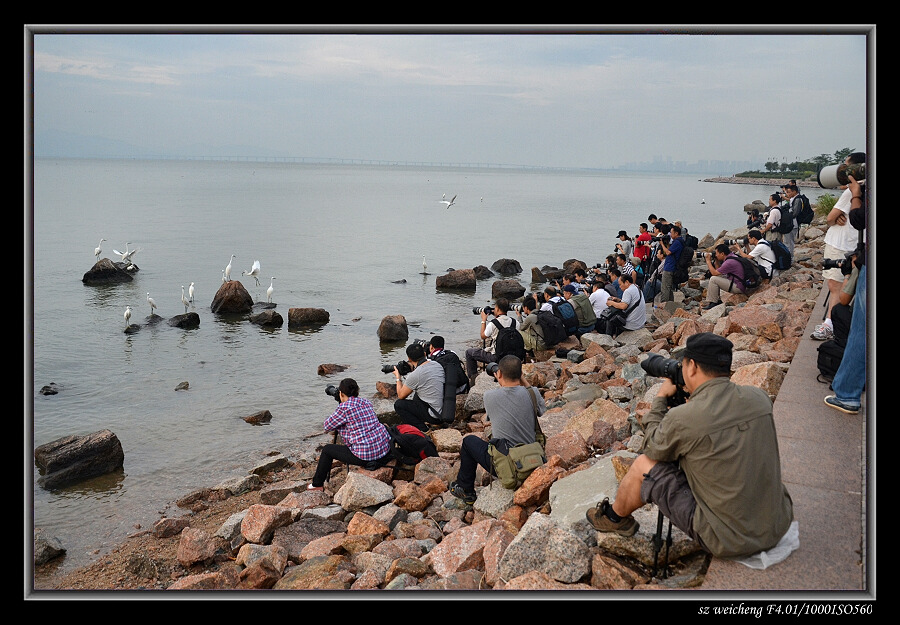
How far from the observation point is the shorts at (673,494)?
3.65m

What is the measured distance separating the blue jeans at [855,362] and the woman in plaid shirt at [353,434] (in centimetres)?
427

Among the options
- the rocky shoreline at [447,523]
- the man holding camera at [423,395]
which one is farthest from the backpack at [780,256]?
the man holding camera at [423,395]

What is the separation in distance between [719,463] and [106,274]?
2506cm

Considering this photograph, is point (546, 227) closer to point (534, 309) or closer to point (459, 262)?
point (459, 262)

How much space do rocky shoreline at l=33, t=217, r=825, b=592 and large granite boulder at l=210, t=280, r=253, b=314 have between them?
10.4m

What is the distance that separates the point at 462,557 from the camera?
483 cm

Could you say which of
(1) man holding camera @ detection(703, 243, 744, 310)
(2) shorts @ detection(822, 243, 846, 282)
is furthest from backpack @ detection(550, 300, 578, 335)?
(2) shorts @ detection(822, 243, 846, 282)

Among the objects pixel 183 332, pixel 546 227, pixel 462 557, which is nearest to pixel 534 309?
pixel 462 557

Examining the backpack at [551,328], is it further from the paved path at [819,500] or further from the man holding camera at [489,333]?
the paved path at [819,500]

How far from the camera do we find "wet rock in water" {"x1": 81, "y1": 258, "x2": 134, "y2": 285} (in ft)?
79.6

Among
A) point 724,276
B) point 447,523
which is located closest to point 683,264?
point 724,276

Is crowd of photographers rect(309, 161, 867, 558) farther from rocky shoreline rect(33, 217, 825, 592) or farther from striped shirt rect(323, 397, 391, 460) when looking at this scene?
rocky shoreline rect(33, 217, 825, 592)

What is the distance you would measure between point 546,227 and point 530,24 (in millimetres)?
46464

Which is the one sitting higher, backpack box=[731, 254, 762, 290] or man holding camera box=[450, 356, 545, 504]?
backpack box=[731, 254, 762, 290]
